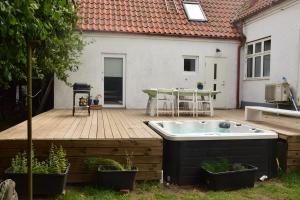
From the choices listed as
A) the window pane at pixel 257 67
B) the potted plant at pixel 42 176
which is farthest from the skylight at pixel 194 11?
the potted plant at pixel 42 176

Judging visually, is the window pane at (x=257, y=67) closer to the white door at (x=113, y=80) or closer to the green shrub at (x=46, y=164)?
the white door at (x=113, y=80)

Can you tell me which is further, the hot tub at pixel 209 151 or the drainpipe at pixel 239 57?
the drainpipe at pixel 239 57

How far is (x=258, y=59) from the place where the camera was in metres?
10.8

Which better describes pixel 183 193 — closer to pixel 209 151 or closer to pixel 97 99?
pixel 209 151

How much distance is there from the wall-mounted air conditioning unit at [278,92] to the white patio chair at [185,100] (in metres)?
2.15

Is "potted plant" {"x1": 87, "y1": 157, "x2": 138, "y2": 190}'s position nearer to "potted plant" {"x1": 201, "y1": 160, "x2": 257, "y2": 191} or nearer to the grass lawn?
the grass lawn

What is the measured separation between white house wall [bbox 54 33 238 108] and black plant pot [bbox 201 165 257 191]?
644 centimetres

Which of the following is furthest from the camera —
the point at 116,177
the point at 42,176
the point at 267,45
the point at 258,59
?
the point at 258,59

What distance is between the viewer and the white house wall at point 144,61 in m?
10.7

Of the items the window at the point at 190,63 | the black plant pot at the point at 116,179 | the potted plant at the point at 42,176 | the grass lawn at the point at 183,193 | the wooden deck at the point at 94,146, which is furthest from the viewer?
the window at the point at 190,63

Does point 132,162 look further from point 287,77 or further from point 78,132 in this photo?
point 287,77

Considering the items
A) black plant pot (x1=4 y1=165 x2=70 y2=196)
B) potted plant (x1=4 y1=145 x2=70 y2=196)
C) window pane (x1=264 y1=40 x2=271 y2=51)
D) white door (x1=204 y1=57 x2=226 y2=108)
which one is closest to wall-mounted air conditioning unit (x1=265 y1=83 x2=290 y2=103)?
window pane (x1=264 y1=40 x2=271 y2=51)

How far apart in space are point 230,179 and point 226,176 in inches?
3.2

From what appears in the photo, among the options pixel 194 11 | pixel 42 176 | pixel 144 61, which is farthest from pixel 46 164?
pixel 194 11
